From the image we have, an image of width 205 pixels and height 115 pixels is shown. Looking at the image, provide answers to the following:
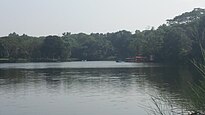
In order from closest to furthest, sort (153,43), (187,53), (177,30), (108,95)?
1. (108,95)
2. (187,53)
3. (177,30)
4. (153,43)

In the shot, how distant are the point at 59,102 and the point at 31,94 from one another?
4716 mm

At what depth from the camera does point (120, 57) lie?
4884 inches

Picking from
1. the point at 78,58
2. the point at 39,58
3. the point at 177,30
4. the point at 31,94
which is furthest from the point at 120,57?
the point at 31,94

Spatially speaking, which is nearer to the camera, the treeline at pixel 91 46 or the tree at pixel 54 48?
the treeline at pixel 91 46

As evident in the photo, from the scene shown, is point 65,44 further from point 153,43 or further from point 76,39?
point 153,43

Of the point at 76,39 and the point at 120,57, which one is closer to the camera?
the point at 120,57

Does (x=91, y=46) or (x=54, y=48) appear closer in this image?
(x=54, y=48)

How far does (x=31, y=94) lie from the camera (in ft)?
83.1

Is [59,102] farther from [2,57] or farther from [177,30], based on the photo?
[2,57]

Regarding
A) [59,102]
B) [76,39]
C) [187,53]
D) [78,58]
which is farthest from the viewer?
[76,39]

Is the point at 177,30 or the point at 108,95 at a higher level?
the point at 177,30

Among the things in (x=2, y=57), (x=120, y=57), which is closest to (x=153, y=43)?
(x=120, y=57)

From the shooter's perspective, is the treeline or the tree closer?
the treeline

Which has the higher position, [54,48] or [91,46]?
[91,46]
